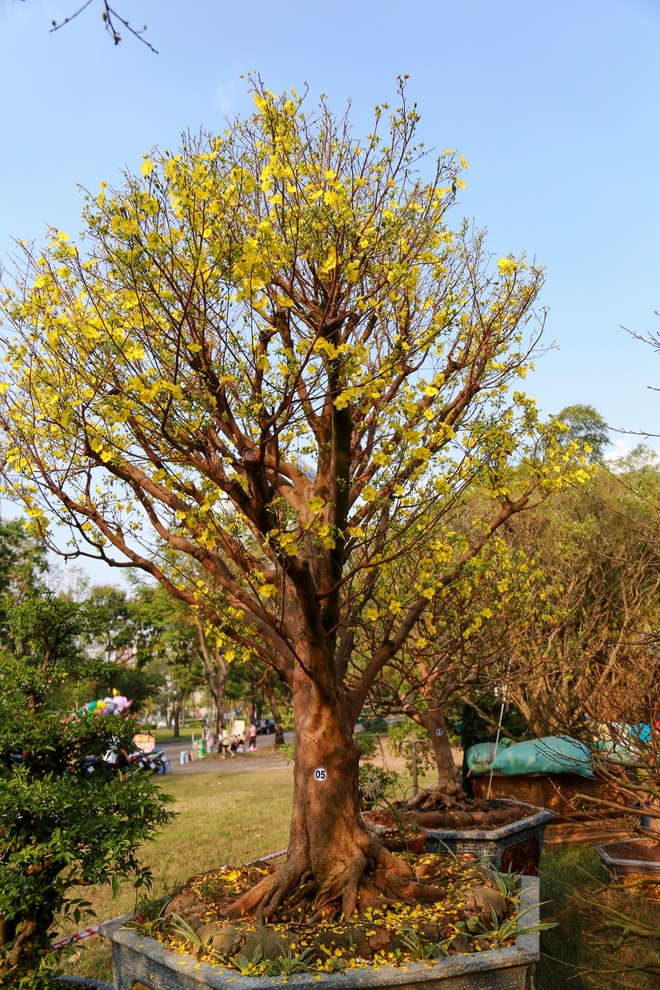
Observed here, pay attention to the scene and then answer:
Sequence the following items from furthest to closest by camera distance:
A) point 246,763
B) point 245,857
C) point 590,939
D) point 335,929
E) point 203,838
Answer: point 246,763
point 203,838
point 245,857
point 590,939
point 335,929

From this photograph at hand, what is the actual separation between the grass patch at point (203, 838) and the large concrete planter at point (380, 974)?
0.60 metres

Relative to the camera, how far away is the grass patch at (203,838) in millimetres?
6094

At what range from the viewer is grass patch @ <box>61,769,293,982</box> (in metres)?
6.09

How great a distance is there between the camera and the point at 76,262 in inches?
170

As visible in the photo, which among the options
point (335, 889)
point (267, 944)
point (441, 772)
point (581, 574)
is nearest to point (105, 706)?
point (441, 772)

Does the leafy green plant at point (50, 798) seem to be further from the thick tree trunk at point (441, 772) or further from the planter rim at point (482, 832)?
the thick tree trunk at point (441, 772)

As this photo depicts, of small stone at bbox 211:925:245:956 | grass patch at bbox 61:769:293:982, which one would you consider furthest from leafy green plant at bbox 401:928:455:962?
grass patch at bbox 61:769:293:982

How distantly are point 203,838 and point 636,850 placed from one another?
5674 mm

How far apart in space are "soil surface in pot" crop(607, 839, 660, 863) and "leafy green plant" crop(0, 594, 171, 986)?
5.17m

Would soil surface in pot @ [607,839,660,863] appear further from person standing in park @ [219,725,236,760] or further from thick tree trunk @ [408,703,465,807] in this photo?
person standing in park @ [219,725,236,760]

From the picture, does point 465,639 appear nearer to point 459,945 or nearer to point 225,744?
point 459,945

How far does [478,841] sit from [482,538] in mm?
2844

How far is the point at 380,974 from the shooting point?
348 cm

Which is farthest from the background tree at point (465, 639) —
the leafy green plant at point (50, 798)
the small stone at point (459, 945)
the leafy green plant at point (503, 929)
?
the leafy green plant at point (50, 798)
